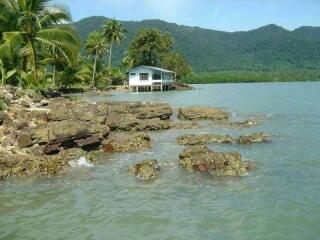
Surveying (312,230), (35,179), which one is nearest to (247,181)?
(312,230)

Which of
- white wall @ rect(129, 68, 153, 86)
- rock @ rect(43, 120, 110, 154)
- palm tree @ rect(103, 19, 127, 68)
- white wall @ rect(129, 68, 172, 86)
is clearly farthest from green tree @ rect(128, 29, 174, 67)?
rock @ rect(43, 120, 110, 154)

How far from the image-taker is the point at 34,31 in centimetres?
4225

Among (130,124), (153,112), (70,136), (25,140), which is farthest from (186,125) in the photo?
(25,140)

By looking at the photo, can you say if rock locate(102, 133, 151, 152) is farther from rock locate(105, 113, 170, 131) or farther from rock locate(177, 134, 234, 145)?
rock locate(105, 113, 170, 131)

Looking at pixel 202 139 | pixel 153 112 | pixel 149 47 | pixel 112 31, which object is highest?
pixel 112 31

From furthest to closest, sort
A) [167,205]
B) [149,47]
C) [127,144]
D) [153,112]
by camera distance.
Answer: [149,47] → [153,112] → [127,144] → [167,205]

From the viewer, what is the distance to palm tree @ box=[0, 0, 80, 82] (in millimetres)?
40625

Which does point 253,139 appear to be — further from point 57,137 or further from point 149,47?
point 149,47

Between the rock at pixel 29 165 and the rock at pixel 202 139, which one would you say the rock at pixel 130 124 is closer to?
the rock at pixel 202 139

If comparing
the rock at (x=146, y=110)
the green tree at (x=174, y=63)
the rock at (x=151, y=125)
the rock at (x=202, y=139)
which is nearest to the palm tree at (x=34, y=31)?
the rock at (x=146, y=110)

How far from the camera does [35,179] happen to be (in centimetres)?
1666

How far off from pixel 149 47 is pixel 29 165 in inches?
3716

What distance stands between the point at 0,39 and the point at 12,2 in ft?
15.2

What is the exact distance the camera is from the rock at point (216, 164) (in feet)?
55.6
